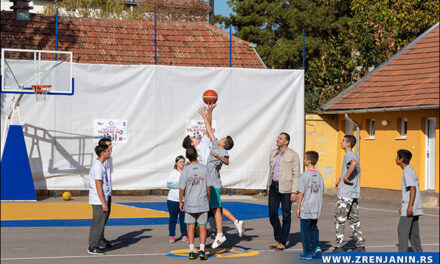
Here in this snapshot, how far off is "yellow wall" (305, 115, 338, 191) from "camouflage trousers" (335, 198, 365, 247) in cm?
1196

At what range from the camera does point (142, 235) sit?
11789mm

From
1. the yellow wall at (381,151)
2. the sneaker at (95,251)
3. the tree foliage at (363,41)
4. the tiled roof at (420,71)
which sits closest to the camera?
the tiled roof at (420,71)

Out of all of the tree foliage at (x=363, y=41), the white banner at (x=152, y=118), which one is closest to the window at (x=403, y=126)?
the white banner at (x=152, y=118)

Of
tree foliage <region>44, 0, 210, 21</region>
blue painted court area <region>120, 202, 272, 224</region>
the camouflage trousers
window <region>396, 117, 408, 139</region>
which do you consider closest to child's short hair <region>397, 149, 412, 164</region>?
the camouflage trousers

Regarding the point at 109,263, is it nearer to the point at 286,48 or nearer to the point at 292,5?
the point at 286,48

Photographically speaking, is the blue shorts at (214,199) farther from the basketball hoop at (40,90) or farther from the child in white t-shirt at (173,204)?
the basketball hoop at (40,90)

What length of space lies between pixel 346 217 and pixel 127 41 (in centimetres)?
1386

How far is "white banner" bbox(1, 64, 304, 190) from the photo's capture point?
61.7ft

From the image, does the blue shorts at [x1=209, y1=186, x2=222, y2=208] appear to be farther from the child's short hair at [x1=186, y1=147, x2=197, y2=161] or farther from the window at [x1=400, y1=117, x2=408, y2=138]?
the window at [x1=400, y1=117, x2=408, y2=138]

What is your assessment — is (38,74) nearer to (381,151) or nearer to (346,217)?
(381,151)

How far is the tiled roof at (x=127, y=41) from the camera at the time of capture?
830 inches

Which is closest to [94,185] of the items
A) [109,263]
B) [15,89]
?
[109,263]

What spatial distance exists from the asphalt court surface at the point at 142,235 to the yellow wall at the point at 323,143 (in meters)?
4.21

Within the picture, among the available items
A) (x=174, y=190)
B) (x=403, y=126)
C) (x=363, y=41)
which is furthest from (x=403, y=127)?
(x=363, y=41)
